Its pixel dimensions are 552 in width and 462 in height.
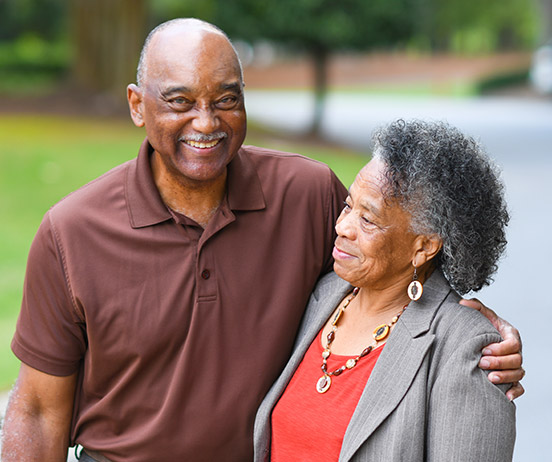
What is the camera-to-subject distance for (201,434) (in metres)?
2.78

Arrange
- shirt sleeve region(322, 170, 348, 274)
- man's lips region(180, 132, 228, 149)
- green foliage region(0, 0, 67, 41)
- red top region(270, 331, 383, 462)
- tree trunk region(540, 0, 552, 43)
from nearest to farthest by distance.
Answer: red top region(270, 331, 383, 462) < man's lips region(180, 132, 228, 149) < shirt sleeve region(322, 170, 348, 274) < green foliage region(0, 0, 67, 41) < tree trunk region(540, 0, 552, 43)

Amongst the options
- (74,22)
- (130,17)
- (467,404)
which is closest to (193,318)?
(467,404)

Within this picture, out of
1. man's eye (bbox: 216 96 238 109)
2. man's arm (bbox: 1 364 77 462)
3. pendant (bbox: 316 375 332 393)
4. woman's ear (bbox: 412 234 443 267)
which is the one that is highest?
man's eye (bbox: 216 96 238 109)

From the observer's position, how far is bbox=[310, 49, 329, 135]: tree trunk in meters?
17.2

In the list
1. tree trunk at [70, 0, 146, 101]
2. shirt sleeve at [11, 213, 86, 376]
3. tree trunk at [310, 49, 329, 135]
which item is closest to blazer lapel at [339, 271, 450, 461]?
shirt sleeve at [11, 213, 86, 376]

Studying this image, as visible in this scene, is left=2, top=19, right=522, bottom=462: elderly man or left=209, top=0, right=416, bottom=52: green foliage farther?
left=209, top=0, right=416, bottom=52: green foliage

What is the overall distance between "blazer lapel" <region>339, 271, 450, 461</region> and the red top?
0.07 metres

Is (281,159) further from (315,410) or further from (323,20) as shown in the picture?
(323,20)

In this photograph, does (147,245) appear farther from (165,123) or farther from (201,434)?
(201,434)

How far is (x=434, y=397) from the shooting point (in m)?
2.41

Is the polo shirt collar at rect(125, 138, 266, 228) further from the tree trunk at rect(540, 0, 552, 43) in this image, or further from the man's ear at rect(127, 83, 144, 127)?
the tree trunk at rect(540, 0, 552, 43)

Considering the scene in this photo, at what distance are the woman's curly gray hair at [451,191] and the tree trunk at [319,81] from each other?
48.3 feet

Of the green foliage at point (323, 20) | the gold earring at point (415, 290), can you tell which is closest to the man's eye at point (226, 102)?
the gold earring at point (415, 290)

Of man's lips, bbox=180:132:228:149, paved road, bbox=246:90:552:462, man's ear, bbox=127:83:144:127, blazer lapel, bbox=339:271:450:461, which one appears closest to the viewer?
blazer lapel, bbox=339:271:450:461
